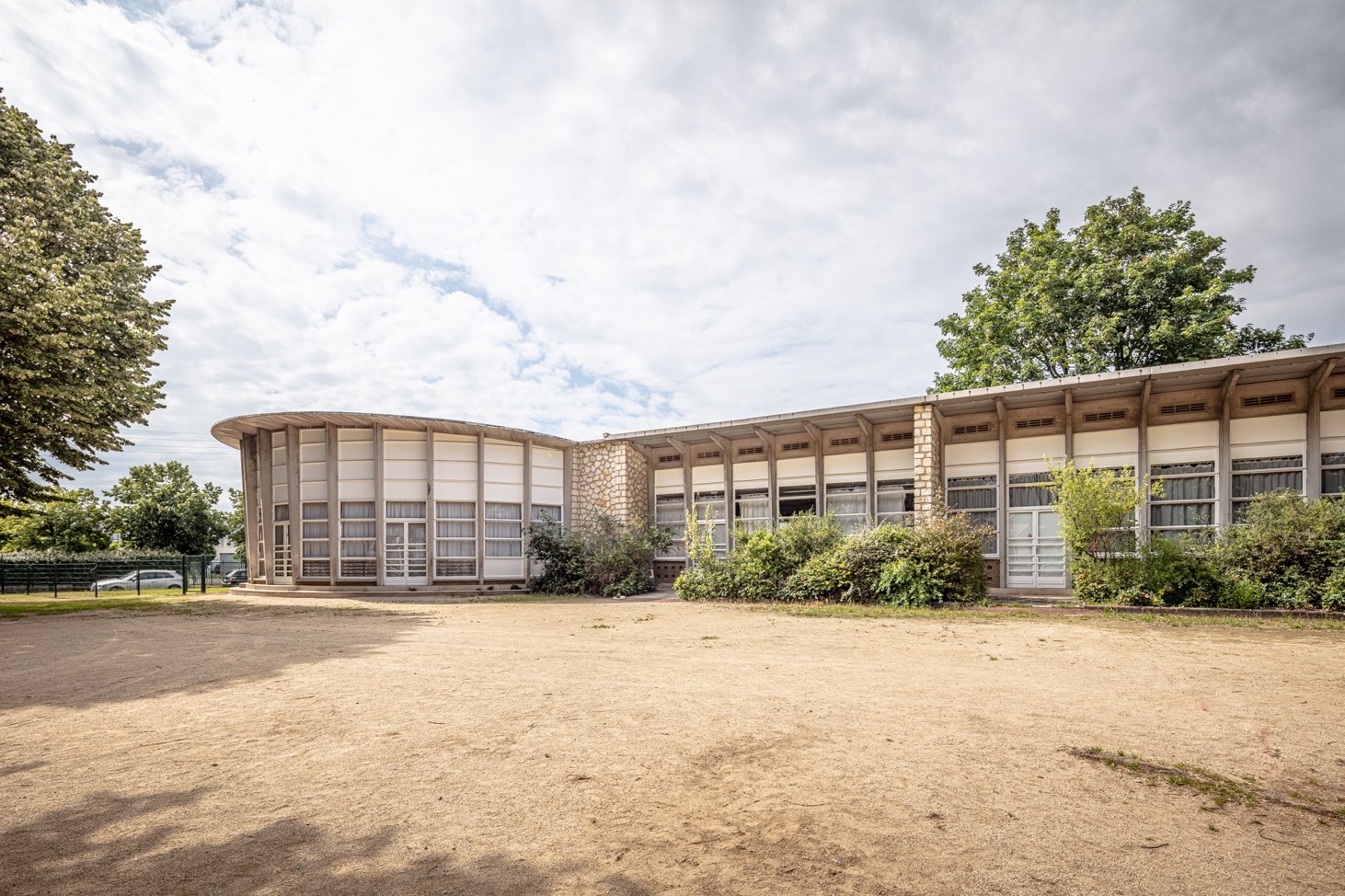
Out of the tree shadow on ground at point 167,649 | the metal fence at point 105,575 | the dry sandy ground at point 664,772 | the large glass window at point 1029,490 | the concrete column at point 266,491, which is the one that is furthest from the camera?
the metal fence at point 105,575

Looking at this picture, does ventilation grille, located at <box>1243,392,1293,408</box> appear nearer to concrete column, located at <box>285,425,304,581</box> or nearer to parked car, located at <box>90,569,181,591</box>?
concrete column, located at <box>285,425,304,581</box>

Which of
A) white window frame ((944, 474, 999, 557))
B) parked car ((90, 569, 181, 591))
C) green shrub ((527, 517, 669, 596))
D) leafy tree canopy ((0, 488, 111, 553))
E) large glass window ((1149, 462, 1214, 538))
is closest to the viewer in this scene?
large glass window ((1149, 462, 1214, 538))

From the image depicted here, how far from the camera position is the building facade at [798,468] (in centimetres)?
1486

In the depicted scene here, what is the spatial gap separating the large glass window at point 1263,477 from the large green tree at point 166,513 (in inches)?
1714

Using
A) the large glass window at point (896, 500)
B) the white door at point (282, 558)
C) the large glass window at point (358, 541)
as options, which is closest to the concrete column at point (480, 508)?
Answer: the large glass window at point (358, 541)

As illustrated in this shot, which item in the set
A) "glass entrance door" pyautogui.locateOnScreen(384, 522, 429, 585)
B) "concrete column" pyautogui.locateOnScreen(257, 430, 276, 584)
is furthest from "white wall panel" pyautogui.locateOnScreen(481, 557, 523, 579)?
"concrete column" pyautogui.locateOnScreen(257, 430, 276, 584)

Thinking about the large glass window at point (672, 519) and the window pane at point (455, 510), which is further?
the large glass window at point (672, 519)

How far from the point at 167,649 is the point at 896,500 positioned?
15.7m

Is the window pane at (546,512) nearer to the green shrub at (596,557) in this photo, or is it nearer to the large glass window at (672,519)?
the green shrub at (596,557)

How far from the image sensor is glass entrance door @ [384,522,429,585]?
19.3 m

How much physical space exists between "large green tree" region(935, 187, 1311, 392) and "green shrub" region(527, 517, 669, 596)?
1339 centimetres

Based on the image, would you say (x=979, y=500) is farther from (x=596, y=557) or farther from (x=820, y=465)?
(x=596, y=557)

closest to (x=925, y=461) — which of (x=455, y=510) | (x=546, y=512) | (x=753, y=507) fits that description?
(x=753, y=507)

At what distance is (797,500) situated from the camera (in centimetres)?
1978
